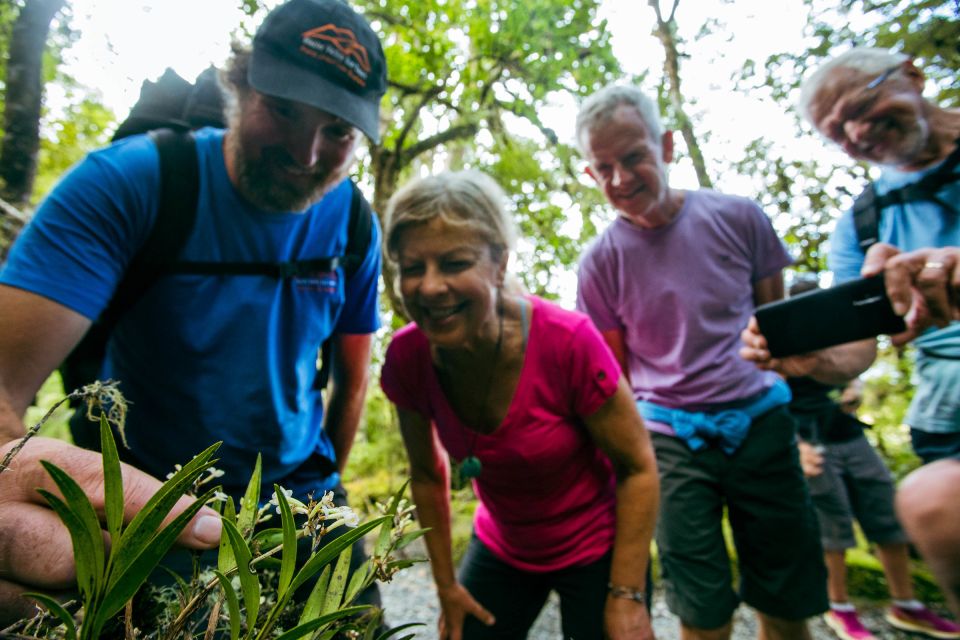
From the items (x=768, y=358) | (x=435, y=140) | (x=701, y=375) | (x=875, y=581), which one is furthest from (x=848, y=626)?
(x=435, y=140)

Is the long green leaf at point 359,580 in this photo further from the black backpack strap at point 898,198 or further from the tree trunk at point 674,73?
the tree trunk at point 674,73

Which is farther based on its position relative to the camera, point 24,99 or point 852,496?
point 852,496

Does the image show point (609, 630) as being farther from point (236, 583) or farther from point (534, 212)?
point (534, 212)

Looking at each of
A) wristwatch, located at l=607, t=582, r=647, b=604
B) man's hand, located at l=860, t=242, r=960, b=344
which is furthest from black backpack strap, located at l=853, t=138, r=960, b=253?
wristwatch, located at l=607, t=582, r=647, b=604

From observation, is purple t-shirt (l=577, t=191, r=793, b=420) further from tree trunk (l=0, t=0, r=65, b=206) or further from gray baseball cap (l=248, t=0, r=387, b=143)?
tree trunk (l=0, t=0, r=65, b=206)

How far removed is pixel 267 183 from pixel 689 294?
7.12ft

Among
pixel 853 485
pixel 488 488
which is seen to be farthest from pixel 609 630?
pixel 853 485

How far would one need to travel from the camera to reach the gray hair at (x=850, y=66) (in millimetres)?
2340

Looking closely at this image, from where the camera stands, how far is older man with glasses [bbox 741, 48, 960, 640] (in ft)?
6.47

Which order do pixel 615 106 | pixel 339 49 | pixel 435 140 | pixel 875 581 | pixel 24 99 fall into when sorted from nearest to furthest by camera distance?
1. pixel 24 99
2. pixel 339 49
3. pixel 615 106
4. pixel 875 581
5. pixel 435 140

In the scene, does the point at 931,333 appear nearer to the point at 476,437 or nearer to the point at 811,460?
the point at 476,437

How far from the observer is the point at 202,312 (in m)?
1.74

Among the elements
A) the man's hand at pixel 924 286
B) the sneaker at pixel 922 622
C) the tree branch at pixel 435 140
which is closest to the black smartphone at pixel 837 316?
the man's hand at pixel 924 286

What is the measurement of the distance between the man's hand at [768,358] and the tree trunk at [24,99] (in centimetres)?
234
